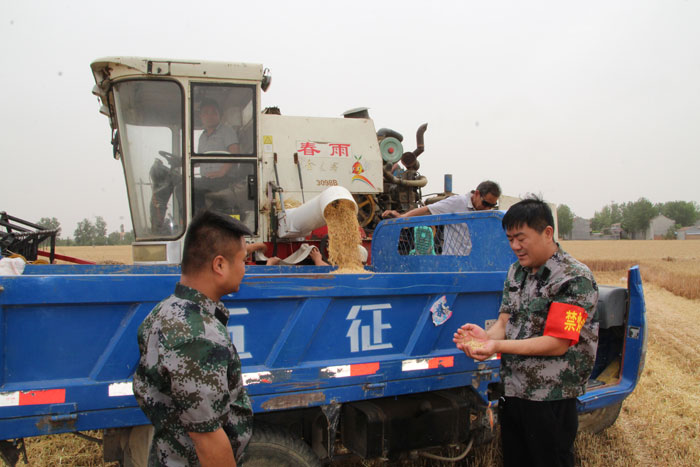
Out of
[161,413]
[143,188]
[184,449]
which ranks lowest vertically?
[184,449]

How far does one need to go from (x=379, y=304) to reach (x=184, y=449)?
1331mm

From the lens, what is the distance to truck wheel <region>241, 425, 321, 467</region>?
2.29m

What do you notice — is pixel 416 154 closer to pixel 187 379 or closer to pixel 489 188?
pixel 489 188

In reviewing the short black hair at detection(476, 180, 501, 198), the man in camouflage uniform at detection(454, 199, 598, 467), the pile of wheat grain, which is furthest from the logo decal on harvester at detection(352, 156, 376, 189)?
the man in camouflage uniform at detection(454, 199, 598, 467)

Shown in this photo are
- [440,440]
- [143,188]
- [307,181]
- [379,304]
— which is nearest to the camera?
[379,304]

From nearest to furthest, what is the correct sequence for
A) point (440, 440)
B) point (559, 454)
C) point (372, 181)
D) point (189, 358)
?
point (189, 358)
point (559, 454)
point (440, 440)
point (372, 181)

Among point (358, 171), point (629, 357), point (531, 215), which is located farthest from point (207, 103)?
point (629, 357)

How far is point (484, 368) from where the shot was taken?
2.95 meters

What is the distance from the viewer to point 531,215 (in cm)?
222

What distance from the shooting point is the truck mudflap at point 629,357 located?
10.4 feet

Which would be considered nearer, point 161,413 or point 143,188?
point 161,413

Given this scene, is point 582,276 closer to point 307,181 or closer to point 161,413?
point 161,413

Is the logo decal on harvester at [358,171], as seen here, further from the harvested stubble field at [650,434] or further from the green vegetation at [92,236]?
the green vegetation at [92,236]

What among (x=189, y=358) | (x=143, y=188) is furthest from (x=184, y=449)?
(x=143, y=188)
